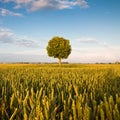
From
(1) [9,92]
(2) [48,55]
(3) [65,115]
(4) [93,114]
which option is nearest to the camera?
(4) [93,114]

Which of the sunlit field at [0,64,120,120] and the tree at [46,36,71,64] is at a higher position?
the tree at [46,36,71,64]

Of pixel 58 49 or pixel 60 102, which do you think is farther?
pixel 58 49

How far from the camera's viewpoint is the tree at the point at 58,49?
7456cm

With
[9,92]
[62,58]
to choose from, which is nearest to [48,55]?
[62,58]

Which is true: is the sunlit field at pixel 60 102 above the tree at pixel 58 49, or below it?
below

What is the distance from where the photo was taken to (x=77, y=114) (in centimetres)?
254

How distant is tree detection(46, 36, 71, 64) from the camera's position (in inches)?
2936

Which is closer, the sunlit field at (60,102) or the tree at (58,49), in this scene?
the sunlit field at (60,102)

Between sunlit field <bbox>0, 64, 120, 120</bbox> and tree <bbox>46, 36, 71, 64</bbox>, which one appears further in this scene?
tree <bbox>46, 36, 71, 64</bbox>

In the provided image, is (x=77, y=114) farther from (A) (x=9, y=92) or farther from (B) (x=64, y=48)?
(B) (x=64, y=48)

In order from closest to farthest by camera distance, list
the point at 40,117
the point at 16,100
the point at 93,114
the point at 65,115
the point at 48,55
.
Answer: the point at 40,117 → the point at 93,114 → the point at 65,115 → the point at 16,100 → the point at 48,55

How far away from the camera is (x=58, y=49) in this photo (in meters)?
74.8

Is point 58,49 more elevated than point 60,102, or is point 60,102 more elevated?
point 58,49

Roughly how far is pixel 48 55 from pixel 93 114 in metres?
72.9
